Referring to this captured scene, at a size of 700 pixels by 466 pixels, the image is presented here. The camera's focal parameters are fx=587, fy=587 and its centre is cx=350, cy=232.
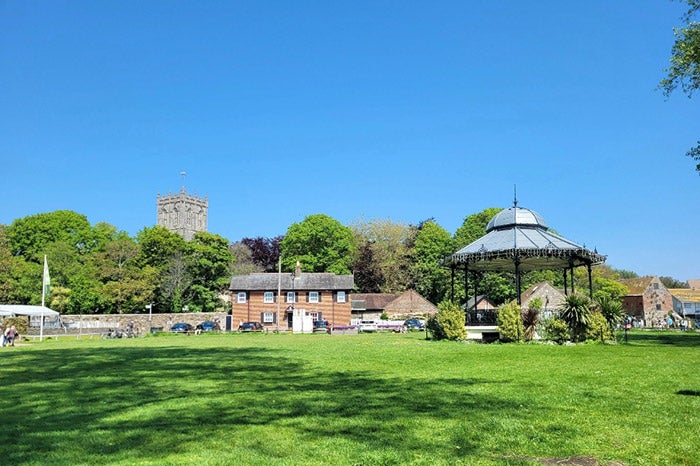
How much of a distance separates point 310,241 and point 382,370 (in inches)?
2548

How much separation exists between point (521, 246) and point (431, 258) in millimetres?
48745

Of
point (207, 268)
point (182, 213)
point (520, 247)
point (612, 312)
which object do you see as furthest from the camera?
point (182, 213)

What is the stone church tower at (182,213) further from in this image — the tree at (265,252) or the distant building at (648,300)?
the distant building at (648,300)

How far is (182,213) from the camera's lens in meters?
133

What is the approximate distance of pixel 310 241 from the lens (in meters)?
78.1

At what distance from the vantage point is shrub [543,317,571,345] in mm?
23156

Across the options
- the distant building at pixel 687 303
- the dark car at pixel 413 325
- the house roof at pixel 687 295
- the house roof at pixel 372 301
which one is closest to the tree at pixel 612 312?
the dark car at pixel 413 325

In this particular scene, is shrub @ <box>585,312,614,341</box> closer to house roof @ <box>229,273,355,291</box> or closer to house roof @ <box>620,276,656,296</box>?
house roof @ <box>229,273,355,291</box>

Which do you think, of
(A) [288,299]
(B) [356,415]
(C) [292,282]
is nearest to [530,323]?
(B) [356,415]

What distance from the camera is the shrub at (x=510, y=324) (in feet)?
80.5

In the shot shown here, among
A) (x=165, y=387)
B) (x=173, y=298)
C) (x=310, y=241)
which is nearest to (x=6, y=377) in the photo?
(x=165, y=387)

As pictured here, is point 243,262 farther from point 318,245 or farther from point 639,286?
point 639,286

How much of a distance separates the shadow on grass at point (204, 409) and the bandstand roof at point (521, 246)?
17.0 metres

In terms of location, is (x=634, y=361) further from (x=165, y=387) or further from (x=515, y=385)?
(x=165, y=387)
